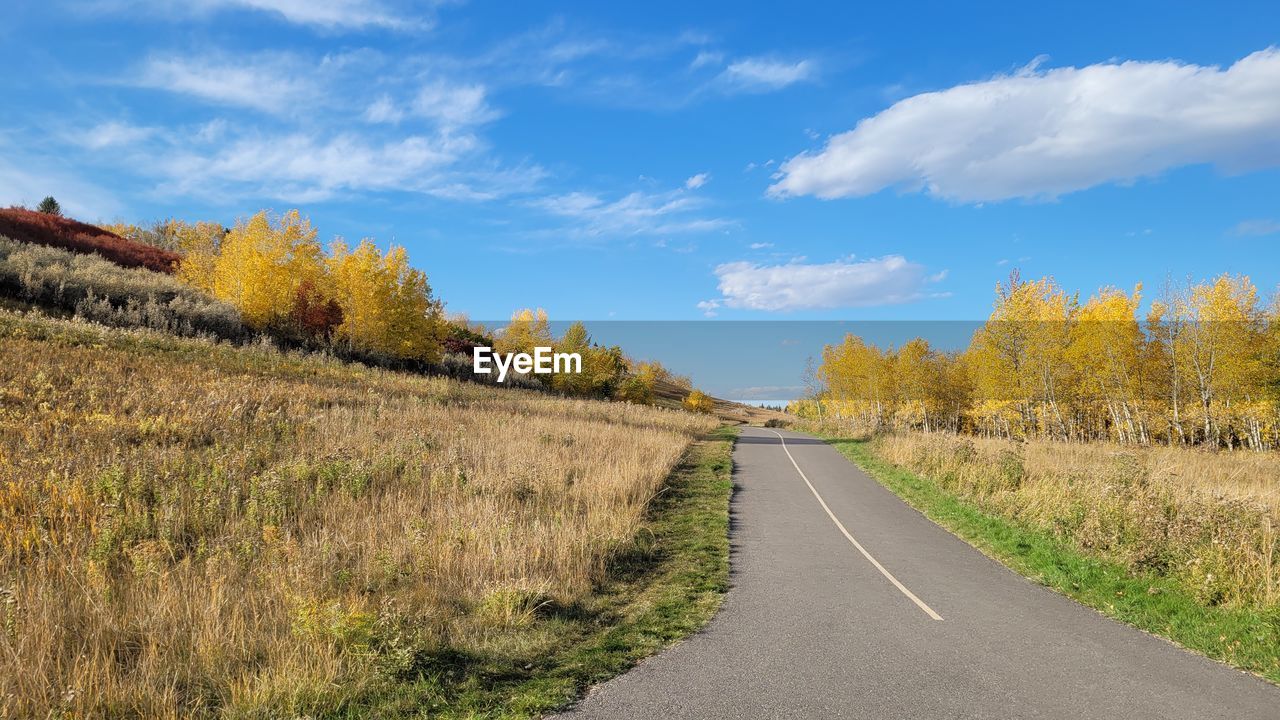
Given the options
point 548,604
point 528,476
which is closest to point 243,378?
point 528,476

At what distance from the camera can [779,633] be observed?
7.25 m

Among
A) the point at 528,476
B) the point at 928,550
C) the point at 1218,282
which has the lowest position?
the point at 928,550

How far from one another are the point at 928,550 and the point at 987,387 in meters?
39.0

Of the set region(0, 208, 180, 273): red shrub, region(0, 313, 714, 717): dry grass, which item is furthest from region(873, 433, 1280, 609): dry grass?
region(0, 208, 180, 273): red shrub

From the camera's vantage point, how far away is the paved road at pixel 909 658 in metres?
5.53

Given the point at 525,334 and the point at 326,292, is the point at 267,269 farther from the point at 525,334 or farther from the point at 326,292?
the point at 525,334

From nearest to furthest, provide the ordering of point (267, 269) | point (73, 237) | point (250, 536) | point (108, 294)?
point (250, 536) < point (108, 294) < point (267, 269) < point (73, 237)

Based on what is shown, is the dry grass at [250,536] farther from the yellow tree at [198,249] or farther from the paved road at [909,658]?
the yellow tree at [198,249]

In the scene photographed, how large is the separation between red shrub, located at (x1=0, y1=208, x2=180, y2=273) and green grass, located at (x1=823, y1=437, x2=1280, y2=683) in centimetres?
5335

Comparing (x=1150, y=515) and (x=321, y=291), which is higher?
(x=321, y=291)

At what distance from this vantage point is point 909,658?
657 cm

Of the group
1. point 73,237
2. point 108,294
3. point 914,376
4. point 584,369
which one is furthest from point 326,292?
point 914,376

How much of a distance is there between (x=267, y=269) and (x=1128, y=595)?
4389 centimetres

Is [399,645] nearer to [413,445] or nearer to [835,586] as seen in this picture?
[835,586]
